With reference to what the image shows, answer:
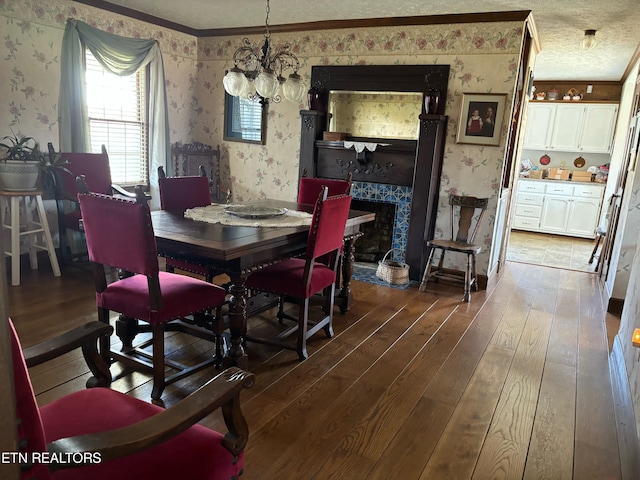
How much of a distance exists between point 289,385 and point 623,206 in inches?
144

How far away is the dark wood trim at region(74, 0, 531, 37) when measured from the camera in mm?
3930

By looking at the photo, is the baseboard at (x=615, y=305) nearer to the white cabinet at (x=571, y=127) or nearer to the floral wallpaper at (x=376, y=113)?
the floral wallpaper at (x=376, y=113)

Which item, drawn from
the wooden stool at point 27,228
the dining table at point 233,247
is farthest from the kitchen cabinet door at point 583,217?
the wooden stool at point 27,228

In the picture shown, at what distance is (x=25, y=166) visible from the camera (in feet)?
11.5

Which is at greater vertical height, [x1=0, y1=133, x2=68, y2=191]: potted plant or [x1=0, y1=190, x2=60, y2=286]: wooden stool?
[x1=0, y1=133, x2=68, y2=191]: potted plant

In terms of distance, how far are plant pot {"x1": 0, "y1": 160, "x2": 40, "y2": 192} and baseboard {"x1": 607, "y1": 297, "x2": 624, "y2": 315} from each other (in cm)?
481

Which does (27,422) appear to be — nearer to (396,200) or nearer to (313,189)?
(313,189)

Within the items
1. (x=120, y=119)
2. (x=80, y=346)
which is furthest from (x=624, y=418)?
(x=120, y=119)

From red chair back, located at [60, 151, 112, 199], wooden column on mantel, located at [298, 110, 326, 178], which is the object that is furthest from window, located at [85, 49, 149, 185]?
wooden column on mantel, located at [298, 110, 326, 178]

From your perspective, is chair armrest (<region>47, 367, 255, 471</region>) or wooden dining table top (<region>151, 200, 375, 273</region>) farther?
wooden dining table top (<region>151, 200, 375, 273</region>)

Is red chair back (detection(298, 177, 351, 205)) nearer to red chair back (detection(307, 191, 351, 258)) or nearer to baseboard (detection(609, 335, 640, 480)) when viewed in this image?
red chair back (detection(307, 191, 351, 258))

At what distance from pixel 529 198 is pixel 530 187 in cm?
18

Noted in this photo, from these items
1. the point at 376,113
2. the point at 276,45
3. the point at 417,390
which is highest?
the point at 276,45

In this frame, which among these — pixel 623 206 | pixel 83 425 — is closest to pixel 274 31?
pixel 623 206
